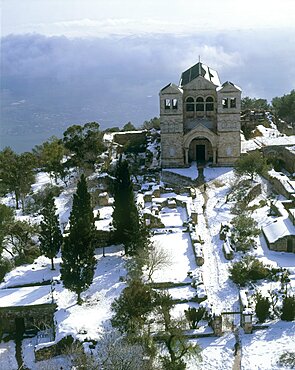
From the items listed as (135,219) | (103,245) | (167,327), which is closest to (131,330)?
(167,327)

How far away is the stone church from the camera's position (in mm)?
47000

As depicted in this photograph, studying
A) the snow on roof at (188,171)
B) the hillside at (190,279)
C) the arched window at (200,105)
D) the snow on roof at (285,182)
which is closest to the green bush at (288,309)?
the hillside at (190,279)

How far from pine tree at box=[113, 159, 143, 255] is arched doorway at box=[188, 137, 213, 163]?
19.4 m

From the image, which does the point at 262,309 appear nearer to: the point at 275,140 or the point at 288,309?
the point at 288,309

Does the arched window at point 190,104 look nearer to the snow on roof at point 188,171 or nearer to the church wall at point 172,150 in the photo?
the church wall at point 172,150

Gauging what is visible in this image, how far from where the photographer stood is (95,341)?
22516 millimetres

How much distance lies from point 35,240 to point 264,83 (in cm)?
13595

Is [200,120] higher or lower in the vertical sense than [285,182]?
higher

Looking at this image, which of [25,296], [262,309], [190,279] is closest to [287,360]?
[262,309]

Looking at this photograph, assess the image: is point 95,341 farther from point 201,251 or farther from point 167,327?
point 201,251

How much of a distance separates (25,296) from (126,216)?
23.3 feet

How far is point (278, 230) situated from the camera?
31.3m

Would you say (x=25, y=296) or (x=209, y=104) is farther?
(x=209, y=104)

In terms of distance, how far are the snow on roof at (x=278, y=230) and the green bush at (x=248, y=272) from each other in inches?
141
